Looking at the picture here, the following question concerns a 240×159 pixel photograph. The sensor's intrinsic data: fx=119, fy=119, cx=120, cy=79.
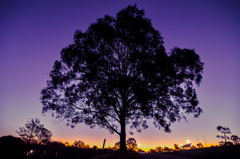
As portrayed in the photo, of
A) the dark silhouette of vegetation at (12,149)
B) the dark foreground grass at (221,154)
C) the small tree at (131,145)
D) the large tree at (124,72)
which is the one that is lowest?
the small tree at (131,145)

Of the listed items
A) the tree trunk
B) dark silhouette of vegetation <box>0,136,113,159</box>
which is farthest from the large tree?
dark silhouette of vegetation <box>0,136,113,159</box>

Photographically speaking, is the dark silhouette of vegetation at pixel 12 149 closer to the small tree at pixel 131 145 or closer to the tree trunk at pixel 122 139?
the tree trunk at pixel 122 139

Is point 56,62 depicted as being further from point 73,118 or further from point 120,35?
point 120,35

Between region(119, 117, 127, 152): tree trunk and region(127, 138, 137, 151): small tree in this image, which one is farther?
region(127, 138, 137, 151): small tree

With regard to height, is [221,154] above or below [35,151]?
above

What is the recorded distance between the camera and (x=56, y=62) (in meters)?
16.2

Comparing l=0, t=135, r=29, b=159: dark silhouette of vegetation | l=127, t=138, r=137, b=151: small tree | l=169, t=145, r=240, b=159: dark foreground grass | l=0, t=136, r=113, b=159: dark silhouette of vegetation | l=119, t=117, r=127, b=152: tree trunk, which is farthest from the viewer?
l=127, t=138, r=137, b=151: small tree

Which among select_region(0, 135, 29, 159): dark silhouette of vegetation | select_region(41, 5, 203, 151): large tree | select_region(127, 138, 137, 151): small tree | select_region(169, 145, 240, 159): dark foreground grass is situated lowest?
select_region(127, 138, 137, 151): small tree

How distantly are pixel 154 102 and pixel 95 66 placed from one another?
8680 mm

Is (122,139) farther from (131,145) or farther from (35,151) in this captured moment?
(131,145)

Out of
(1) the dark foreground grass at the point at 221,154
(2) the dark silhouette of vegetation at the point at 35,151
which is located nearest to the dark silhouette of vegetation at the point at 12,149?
(2) the dark silhouette of vegetation at the point at 35,151

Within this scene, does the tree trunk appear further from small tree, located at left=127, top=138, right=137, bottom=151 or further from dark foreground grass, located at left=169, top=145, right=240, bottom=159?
small tree, located at left=127, top=138, right=137, bottom=151

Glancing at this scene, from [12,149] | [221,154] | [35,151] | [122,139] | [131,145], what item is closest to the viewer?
[221,154]

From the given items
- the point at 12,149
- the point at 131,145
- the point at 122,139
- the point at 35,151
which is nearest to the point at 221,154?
the point at 122,139
